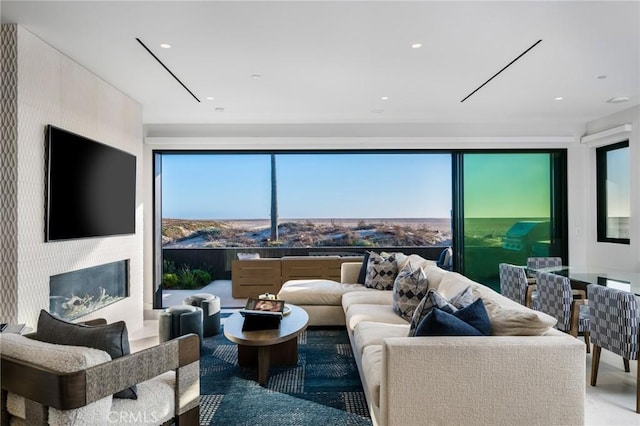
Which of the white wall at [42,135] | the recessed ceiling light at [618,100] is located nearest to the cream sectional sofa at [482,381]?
the white wall at [42,135]

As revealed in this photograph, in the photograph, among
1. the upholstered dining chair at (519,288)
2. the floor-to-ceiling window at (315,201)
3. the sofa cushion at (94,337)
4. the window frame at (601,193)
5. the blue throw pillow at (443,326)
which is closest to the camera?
the sofa cushion at (94,337)

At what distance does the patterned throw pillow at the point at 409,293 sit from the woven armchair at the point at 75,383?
2.19 m

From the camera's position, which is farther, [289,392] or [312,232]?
[312,232]

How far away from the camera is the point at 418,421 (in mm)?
1845

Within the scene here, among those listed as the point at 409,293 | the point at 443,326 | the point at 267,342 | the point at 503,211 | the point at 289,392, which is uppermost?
the point at 503,211

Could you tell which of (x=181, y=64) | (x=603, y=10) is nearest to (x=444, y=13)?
(x=603, y=10)

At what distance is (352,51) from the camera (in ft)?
9.91

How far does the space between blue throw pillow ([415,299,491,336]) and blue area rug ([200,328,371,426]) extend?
84cm

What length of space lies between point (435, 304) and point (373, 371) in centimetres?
54

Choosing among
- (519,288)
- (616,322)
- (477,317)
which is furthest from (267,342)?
(519,288)

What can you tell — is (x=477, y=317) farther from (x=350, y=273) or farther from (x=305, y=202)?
(x=305, y=202)

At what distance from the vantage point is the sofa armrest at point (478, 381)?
6.04 feet

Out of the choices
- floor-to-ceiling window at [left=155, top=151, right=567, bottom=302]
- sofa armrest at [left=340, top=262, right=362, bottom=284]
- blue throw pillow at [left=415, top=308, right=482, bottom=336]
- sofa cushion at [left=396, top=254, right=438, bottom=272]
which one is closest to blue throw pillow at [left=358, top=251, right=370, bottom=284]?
sofa armrest at [left=340, top=262, right=362, bottom=284]

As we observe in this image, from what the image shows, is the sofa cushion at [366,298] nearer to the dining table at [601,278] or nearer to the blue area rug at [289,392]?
the blue area rug at [289,392]
